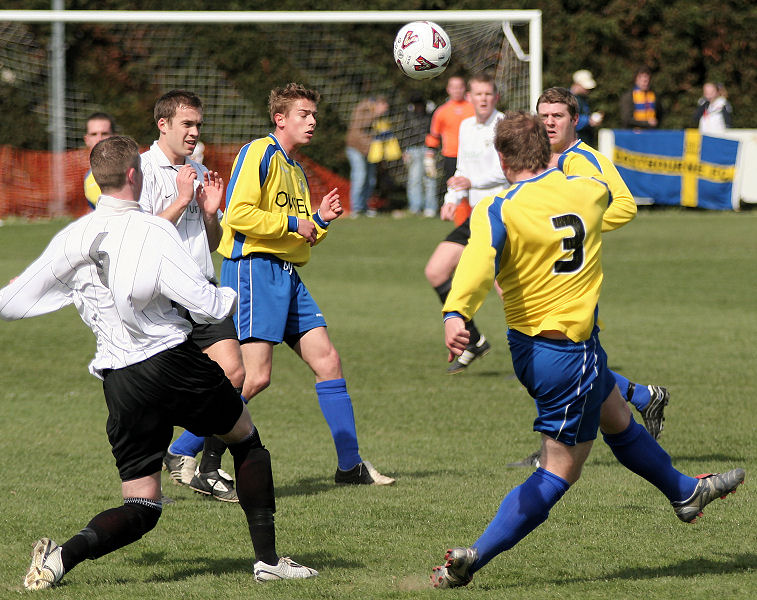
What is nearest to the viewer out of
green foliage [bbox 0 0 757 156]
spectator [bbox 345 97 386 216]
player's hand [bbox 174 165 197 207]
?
player's hand [bbox 174 165 197 207]

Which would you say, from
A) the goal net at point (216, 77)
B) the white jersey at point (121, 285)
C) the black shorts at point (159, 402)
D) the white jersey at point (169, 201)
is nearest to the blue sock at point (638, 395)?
the white jersey at point (169, 201)

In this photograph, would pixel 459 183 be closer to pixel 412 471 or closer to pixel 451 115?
pixel 412 471

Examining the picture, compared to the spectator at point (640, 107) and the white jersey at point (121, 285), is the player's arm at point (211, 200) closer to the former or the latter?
the white jersey at point (121, 285)

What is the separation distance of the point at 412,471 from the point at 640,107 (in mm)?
17783

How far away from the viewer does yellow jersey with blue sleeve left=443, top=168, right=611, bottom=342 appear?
457 cm

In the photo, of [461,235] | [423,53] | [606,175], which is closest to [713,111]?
[461,235]

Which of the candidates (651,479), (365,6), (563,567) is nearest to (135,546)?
(563,567)

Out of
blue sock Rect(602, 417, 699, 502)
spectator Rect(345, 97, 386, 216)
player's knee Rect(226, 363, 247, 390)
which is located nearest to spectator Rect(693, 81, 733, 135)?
spectator Rect(345, 97, 386, 216)

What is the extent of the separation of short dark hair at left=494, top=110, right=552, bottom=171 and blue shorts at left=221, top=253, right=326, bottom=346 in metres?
2.16

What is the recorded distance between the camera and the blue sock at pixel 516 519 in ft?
15.2

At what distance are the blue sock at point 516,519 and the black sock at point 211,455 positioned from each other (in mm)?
2197

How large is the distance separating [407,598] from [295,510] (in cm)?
161

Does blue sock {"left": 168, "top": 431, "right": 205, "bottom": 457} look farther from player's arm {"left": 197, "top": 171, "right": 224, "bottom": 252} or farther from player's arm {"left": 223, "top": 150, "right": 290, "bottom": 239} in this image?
player's arm {"left": 197, "top": 171, "right": 224, "bottom": 252}

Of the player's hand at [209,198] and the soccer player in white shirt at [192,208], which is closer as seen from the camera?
the player's hand at [209,198]
